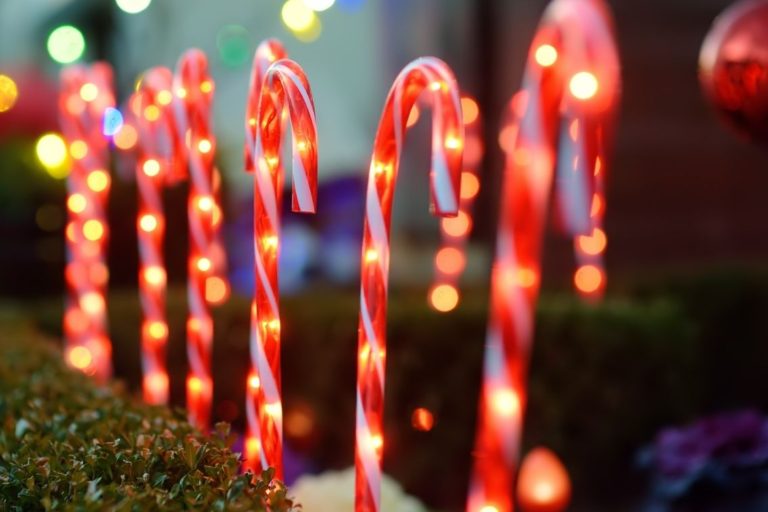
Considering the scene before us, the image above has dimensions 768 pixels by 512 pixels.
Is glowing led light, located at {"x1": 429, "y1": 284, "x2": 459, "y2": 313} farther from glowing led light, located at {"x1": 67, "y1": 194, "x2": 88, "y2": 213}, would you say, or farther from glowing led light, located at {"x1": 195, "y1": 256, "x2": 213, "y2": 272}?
glowing led light, located at {"x1": 195, "y1": 256, "x2": 213, "y2": 272}

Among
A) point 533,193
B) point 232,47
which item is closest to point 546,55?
point 533,193

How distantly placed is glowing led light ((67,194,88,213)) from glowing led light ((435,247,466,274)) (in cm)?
234

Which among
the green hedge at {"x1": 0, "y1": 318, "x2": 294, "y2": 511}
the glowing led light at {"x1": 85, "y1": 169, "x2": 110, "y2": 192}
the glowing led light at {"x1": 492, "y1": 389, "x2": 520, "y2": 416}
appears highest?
the glowing led light at {"x1": 85, "y1": 169, "x2": 110, "y2": 192}

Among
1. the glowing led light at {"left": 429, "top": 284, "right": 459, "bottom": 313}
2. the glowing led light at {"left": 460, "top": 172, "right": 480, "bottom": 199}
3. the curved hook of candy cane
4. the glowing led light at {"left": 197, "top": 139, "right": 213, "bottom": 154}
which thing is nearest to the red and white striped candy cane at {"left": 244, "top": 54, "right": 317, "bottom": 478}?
the curved hook of candy cane

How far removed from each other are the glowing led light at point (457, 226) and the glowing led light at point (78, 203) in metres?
2.26

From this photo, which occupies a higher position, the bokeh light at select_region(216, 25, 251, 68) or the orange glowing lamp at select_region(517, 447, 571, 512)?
the bokeh light at select_region(216, 25, 251, 68)

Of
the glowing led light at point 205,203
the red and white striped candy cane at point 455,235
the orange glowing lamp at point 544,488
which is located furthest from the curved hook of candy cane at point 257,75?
the red and white striped candy cane at point 455,235

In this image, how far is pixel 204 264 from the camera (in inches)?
162

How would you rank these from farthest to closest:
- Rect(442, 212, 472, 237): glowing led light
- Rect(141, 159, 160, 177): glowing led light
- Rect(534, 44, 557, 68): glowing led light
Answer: Rect(442, 212, 472, 237): glowing led light < Rect(141, 159, 160, 177): glowing led light < Rect(534, 44, 557, 68): glowing led light

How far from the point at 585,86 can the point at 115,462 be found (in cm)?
143

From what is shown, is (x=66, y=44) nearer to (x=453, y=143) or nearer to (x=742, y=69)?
(x=742, y=69)

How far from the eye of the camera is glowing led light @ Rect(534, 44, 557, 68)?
2.85m

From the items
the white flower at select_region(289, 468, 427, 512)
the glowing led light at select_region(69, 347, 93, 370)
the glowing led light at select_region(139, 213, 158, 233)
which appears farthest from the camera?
the glowing led light at select_region(69, 347, 93, 370)

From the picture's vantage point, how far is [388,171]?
2.92m
